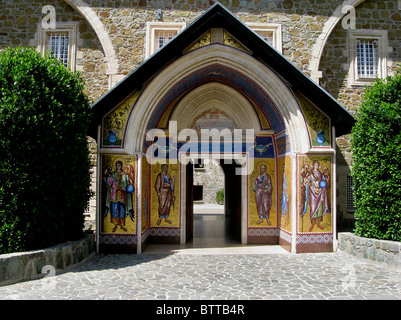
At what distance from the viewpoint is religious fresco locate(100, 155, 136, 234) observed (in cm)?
783

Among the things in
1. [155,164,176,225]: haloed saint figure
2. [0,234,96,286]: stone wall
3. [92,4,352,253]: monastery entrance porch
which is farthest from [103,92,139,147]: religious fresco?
[0,234,96,286]: stone wall

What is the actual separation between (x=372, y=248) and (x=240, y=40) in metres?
6.02

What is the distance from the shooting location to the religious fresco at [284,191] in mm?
8320

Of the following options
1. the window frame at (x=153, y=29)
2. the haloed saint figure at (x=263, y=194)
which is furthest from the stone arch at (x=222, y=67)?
the window frame at (x=153, y=29)

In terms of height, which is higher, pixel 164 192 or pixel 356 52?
pixel 356 52

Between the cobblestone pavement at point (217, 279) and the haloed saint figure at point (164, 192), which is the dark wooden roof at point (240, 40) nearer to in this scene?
the haloed saint figure at point (164, 192)

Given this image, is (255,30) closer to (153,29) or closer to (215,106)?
(215,106)

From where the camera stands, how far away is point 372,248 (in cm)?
716

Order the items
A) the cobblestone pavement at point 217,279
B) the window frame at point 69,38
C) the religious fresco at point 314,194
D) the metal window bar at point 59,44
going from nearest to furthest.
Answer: the cobblestone pavement at point 217,279
the religious fresco at point 314,194
the window frame at point 69,38
the metal window bar at point 59,44

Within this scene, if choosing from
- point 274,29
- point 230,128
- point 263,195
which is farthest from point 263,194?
point 274,29

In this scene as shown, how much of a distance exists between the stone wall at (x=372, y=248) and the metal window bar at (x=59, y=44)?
427 inches

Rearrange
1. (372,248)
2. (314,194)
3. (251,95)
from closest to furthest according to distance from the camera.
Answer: (372,248) → (314,194) → (251,95)

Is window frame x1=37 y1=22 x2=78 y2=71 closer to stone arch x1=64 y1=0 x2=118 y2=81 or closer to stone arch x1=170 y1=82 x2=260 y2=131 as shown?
stone arch x1=64 y1=0 x2=118 y2=81

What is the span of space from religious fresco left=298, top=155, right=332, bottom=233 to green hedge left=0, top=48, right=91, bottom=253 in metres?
5.53
